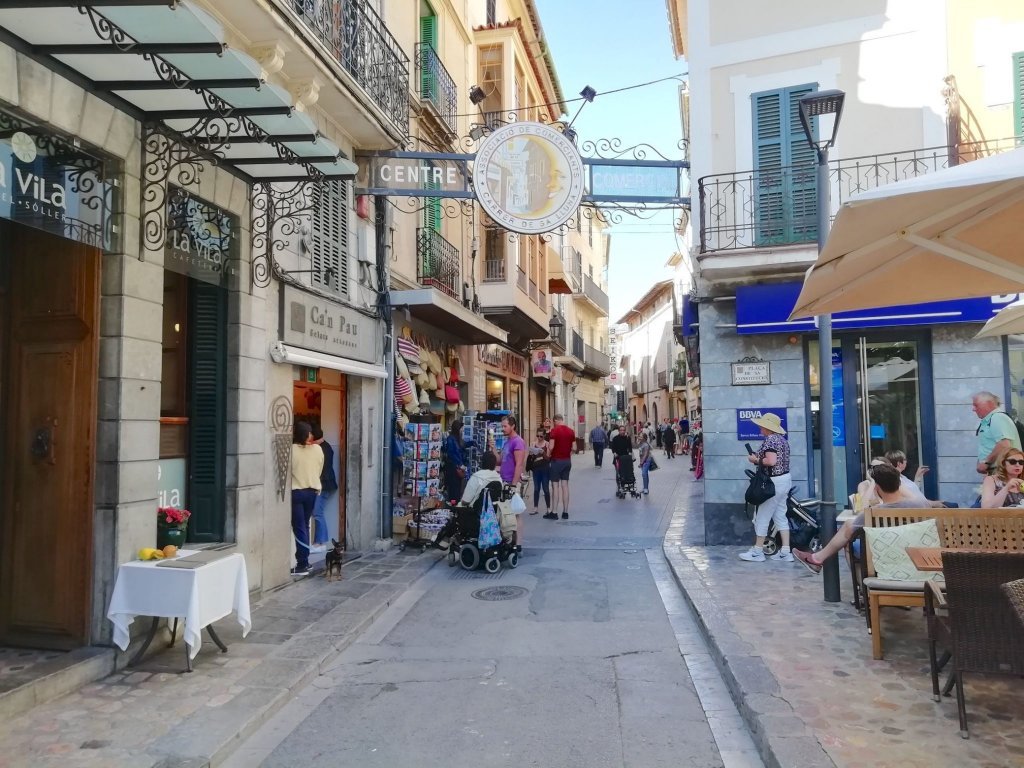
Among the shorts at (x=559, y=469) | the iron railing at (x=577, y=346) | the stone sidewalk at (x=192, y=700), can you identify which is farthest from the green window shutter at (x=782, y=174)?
the iron railing at (x=577, y=346)

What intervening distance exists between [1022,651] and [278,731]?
4.22 m

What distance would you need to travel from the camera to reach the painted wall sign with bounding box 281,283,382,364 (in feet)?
26.3

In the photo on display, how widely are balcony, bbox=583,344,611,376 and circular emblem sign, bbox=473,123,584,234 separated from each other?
1186 inches

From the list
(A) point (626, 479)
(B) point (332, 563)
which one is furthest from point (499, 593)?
(A) point (626, 479)

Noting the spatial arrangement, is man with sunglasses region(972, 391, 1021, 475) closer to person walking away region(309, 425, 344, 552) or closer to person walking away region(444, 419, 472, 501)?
person walking away region(444, 419, 472, 501)

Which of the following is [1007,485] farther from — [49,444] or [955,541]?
[49,444]

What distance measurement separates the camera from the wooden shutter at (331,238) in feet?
29.5

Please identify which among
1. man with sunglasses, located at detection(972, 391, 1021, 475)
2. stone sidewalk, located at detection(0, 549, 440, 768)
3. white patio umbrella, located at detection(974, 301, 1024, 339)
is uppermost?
white patio umbrella, located at detection(974, 301, 1024, 339)

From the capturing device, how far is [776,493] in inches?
342

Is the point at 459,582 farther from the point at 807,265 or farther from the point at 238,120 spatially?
the point at 807,265

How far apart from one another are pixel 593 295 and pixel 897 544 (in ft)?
117

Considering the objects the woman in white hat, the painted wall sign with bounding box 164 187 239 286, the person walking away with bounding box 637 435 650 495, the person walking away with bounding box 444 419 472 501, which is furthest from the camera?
the person walking away with bounding box 637 435 650 495

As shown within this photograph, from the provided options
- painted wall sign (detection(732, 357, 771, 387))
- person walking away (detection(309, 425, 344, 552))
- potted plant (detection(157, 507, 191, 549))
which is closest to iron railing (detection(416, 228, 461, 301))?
person walking away (detection(309, 425, 344, 552))

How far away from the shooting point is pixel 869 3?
1001 centimetres
